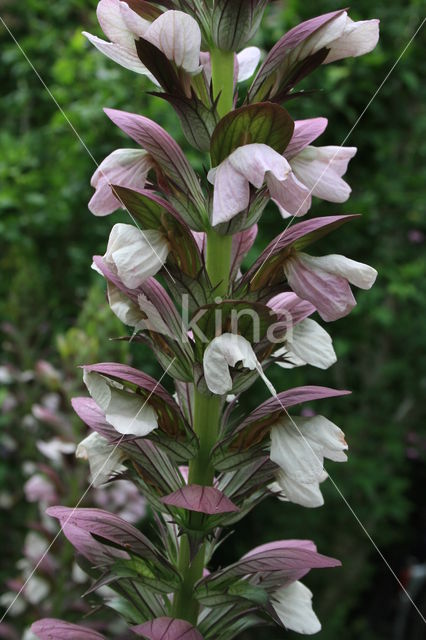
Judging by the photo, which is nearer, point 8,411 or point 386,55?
point 8,411

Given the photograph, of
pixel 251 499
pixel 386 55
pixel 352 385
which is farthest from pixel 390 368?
pixel 251 499

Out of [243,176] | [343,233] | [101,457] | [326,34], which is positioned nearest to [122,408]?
[101,457]

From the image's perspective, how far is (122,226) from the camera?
0.95 m

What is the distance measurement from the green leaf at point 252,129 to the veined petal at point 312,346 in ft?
0.84

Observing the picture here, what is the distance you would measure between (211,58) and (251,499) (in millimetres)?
666

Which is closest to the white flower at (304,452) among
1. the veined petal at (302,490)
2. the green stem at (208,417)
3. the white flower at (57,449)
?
the veined petal at (302,490)

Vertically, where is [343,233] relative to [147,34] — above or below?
below

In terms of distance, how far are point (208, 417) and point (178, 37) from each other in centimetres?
53

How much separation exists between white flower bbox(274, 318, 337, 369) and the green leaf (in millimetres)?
255

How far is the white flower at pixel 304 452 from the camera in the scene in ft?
3.10

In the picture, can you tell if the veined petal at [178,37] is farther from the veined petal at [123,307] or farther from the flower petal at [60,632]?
the flower petal at [60,632]

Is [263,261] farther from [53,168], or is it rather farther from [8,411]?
[53,168]

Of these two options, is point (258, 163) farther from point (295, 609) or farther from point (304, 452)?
point (295, 609)

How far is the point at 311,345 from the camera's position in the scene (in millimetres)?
980
